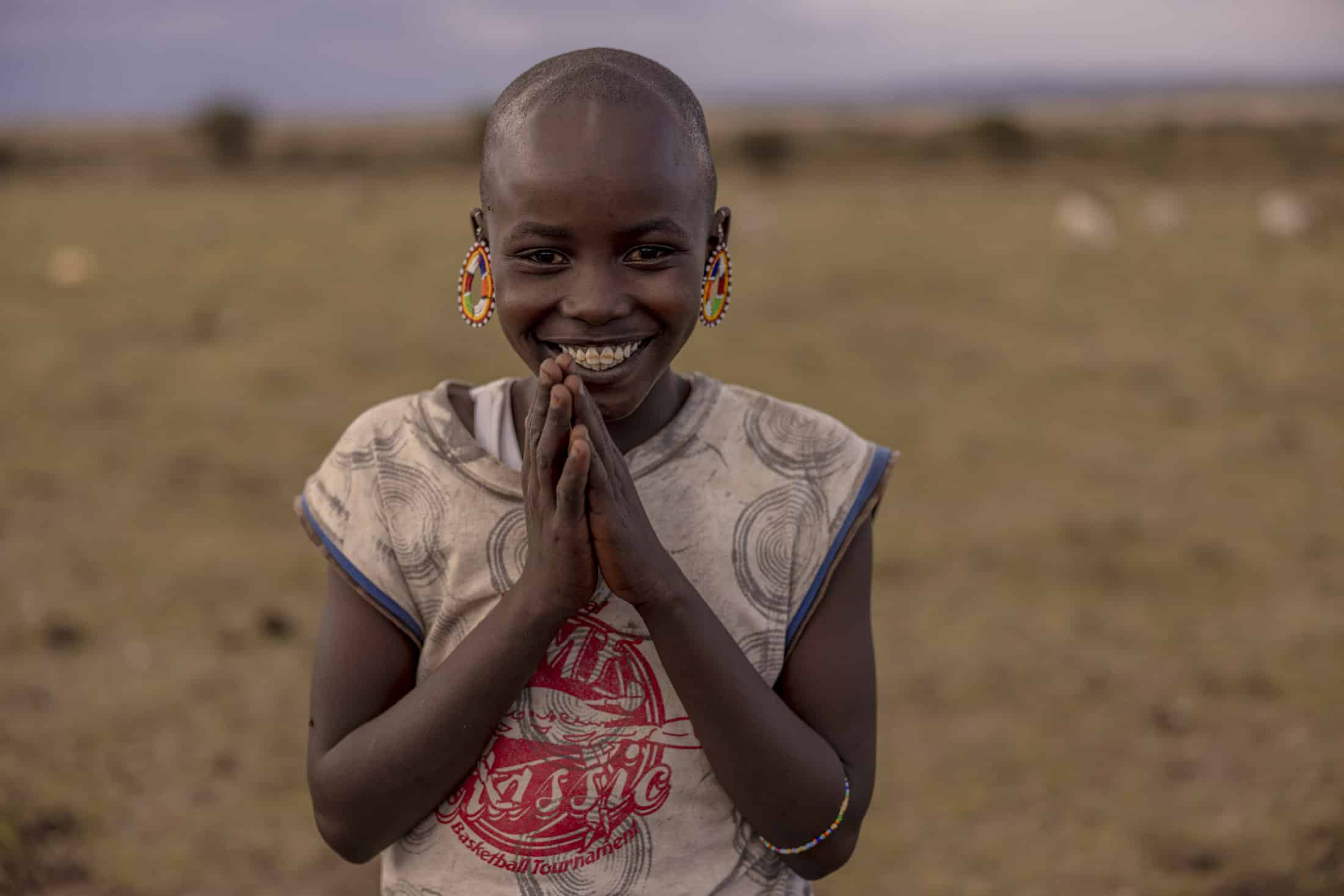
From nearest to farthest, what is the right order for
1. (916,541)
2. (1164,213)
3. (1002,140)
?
1. (916,541)
2. (1164,213)
3. (1002,140)

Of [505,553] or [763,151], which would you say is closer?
[505,553]

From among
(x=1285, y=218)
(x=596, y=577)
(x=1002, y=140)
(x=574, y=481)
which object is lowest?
(x=596, y=577)

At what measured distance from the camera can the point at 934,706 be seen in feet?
14.9

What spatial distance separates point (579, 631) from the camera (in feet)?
5.82

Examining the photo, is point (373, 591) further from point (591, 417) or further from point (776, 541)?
point (776, 541)

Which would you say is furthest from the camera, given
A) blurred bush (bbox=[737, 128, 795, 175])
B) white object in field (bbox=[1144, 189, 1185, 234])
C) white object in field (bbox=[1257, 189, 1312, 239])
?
blurred bush (bbox=[737, 128, 795, 175])

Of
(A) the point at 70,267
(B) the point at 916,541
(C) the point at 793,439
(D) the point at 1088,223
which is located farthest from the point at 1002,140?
(C) the point at 793,439

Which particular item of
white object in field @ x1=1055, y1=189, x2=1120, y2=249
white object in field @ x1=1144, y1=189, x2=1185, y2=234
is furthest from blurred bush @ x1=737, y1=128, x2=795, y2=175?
white object in field @ x1=1055, y1=189, x2=1120, y2=249

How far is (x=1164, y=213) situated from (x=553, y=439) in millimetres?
15423

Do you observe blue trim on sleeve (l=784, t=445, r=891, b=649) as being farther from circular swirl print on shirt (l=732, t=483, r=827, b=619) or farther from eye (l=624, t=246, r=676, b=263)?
eye (l=624, t=246, r=676, b=263)

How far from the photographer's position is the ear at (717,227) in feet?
5.78

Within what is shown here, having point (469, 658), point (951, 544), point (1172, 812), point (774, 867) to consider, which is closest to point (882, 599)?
point (951, 544)

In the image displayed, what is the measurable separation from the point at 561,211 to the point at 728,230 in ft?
1.20

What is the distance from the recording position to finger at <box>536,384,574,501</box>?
4.86ft
